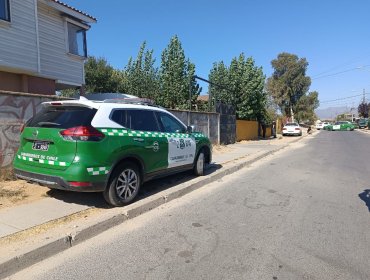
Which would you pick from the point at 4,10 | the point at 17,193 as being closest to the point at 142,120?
the point at 17,193

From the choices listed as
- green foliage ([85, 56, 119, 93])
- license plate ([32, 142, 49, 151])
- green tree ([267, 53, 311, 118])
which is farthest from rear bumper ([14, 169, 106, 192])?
green tree ([267, 53, 311, 118])

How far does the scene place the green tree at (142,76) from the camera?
95.0 ft

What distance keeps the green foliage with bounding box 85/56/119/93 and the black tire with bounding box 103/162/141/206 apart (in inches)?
1120

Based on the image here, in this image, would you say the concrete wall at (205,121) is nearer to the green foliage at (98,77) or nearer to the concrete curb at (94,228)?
the concrete curb at (94,228)

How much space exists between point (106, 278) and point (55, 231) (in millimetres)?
1282

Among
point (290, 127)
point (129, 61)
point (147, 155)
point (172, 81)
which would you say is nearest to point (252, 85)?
point (172, 81)

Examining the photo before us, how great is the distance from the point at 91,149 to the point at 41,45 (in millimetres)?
10228

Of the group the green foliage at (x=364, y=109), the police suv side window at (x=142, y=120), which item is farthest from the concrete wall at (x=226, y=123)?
the green foliage at (x=364, y=109)

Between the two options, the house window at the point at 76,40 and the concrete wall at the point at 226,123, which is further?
the concrete wall at the point at 226,123

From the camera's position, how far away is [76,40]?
51.4 feet

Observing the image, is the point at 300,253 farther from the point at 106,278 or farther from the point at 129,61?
the point at 129,61

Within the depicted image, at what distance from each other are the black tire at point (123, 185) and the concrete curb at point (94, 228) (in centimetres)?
14

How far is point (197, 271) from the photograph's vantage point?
12.5 ft

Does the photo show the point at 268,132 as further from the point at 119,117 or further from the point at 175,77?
the point at 119,117
